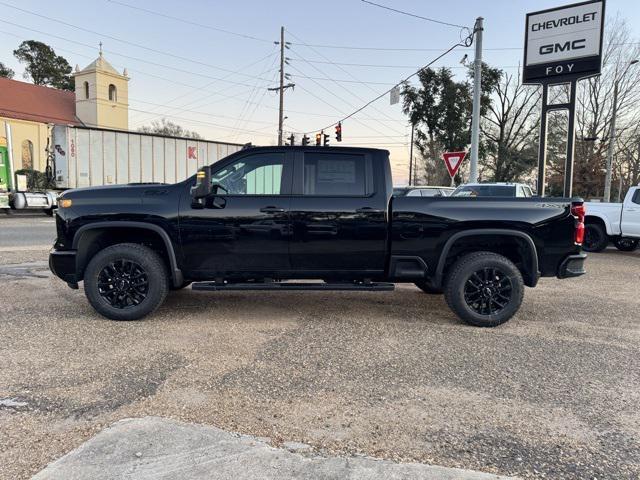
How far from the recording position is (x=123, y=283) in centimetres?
535

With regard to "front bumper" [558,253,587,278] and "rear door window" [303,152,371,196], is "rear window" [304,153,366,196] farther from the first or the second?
"front bumper" [558,253,587,278]

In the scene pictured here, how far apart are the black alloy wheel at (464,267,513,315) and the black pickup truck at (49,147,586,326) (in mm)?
11

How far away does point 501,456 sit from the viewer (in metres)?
2.83

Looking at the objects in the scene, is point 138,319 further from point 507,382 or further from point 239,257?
point 507,382

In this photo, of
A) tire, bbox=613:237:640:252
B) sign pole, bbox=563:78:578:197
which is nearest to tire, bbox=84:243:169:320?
tire, bbox=613:237:640:252

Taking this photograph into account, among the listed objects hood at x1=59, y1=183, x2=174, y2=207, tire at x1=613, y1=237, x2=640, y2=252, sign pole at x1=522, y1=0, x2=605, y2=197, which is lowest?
tire at x1=613, y1=237, x2=640, y2=252

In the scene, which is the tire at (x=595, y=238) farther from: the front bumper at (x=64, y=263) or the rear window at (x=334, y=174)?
the front bumper at (x=64, y=263)

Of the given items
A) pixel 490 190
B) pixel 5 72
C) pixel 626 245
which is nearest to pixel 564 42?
pixel 490 190

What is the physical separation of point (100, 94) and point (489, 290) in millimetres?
50597

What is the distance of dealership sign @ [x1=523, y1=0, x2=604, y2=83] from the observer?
1358 cm

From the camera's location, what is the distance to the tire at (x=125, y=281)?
17.3ft

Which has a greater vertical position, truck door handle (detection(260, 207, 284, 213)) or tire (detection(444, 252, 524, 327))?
truck door handle (detection(260, 207, 284, 213))

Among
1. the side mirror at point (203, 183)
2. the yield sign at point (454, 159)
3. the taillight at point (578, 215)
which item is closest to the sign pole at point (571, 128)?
the yield sign at point (454, 159)

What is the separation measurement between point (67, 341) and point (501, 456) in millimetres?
3983
